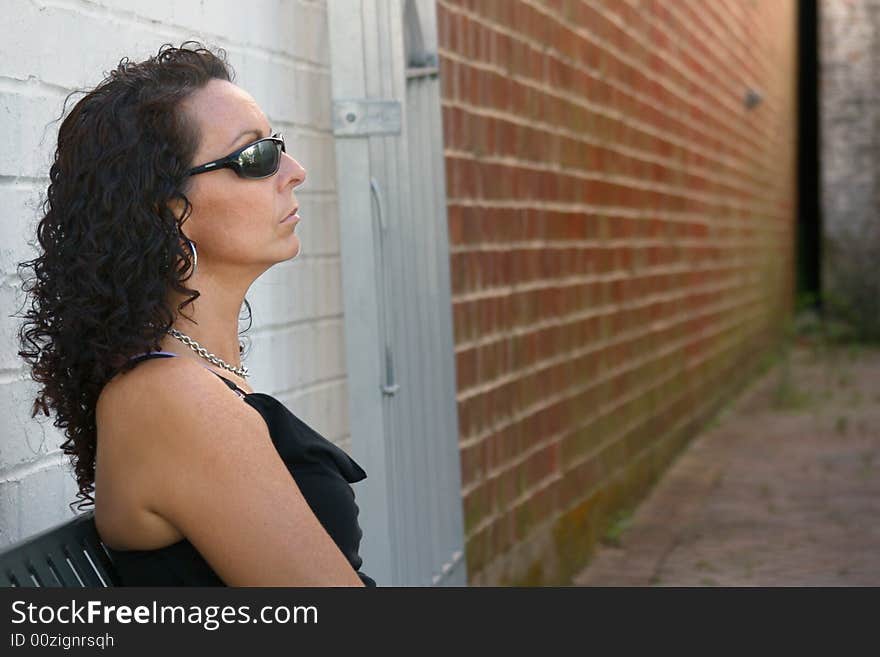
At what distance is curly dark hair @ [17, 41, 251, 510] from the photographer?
85.4 inches

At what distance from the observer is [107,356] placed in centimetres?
216

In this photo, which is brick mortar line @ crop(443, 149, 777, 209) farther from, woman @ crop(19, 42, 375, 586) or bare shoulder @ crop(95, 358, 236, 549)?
bare shoulder @ crop(95, 358, 236, 549)

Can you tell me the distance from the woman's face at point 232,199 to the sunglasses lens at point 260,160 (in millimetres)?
13

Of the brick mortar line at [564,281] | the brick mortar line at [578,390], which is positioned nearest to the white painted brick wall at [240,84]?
the brick mortar line at [564,281]

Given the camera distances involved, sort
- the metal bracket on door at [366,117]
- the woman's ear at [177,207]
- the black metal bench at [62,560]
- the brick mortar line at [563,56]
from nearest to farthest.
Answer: the black metal bench at [62,560], the woman's ear at [177,207], the metal bracket on door at [366,117], the brick mortar line at [563,56]

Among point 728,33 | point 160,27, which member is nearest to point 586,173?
point 160,27

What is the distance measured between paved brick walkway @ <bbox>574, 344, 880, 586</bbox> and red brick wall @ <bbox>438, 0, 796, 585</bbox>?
21cm

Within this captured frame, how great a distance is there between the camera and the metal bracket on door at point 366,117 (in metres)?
3.82

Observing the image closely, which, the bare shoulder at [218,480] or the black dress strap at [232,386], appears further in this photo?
the black dress strap at [232,386]

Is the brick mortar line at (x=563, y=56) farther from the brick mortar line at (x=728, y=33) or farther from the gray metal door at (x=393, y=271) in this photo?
the gray metal door at (x=393, y=271)

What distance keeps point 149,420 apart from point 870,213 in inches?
677

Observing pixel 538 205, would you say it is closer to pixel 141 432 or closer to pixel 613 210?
pixel 613 210

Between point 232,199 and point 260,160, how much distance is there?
79mm

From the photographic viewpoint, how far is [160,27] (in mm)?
3104
